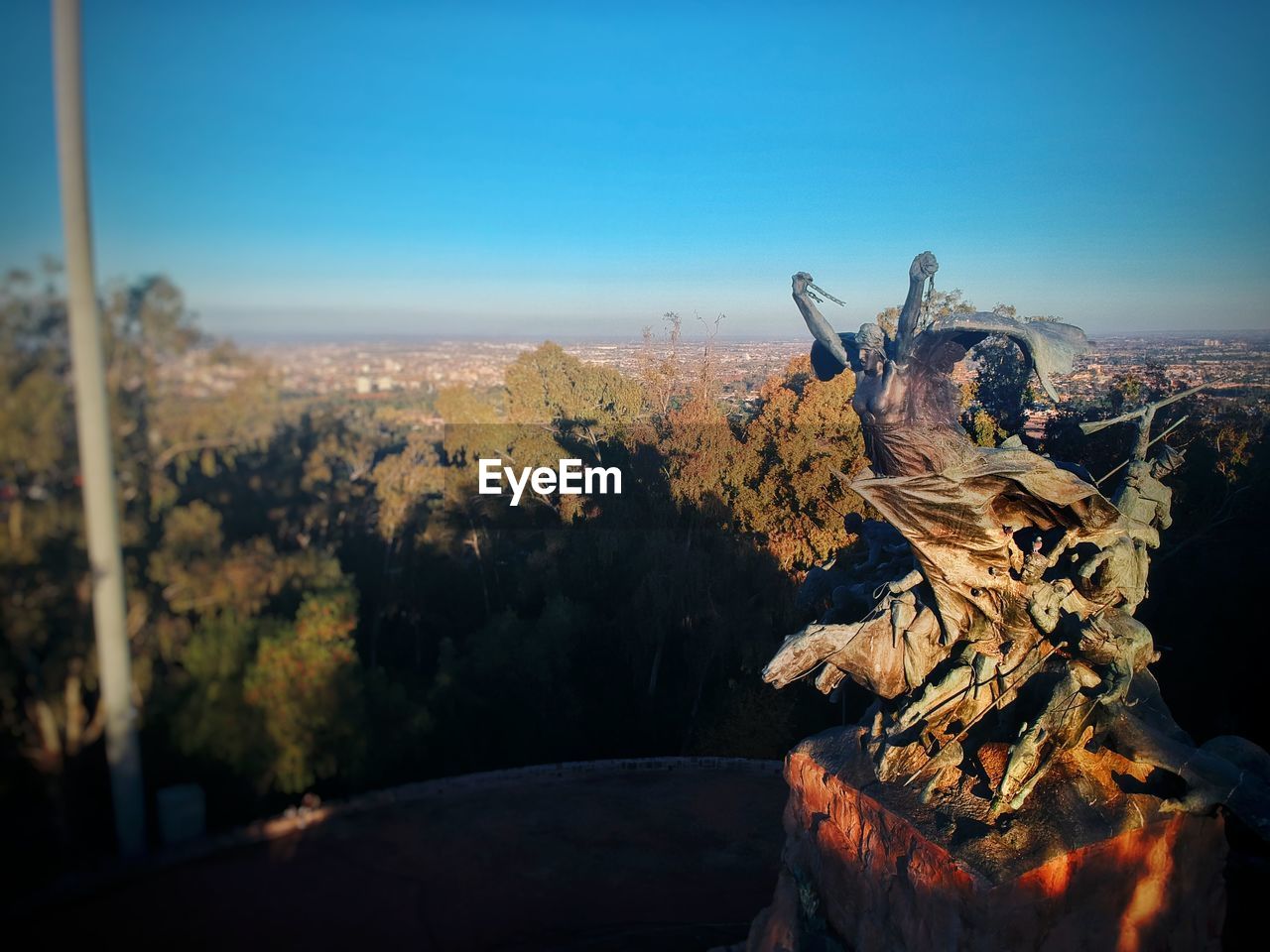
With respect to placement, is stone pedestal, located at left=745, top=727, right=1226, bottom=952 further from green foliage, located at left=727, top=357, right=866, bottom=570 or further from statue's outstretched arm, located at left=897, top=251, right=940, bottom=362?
green foliage, located at left=727, top=357, right=866, bottom=570

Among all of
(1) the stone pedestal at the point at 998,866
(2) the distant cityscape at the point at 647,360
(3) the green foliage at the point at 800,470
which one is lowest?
(1) the stone pedestal at the point at 998,866

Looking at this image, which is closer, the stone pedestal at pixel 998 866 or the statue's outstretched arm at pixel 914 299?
the stone pedestal at pixel 998 866

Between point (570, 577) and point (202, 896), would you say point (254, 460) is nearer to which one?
point (202, 896)

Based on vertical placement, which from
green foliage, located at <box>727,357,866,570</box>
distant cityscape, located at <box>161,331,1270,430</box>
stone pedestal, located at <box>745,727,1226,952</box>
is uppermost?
distant cityscape, located at <box>161,331,1270,430</box>

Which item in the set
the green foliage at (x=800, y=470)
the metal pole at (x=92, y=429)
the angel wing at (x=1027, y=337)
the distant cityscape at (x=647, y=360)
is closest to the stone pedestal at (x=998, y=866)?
the angel wing at (x=1027, y=337)

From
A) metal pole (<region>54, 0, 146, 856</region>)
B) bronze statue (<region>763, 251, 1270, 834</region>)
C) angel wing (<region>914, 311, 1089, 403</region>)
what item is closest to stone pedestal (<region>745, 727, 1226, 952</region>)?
bronze statue (<region>763, 251, 1270, 834</region>)

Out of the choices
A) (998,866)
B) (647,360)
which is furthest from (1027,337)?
(647,360)

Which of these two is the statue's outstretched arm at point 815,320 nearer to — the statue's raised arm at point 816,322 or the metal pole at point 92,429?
the statue's raised arm at point 816,322
